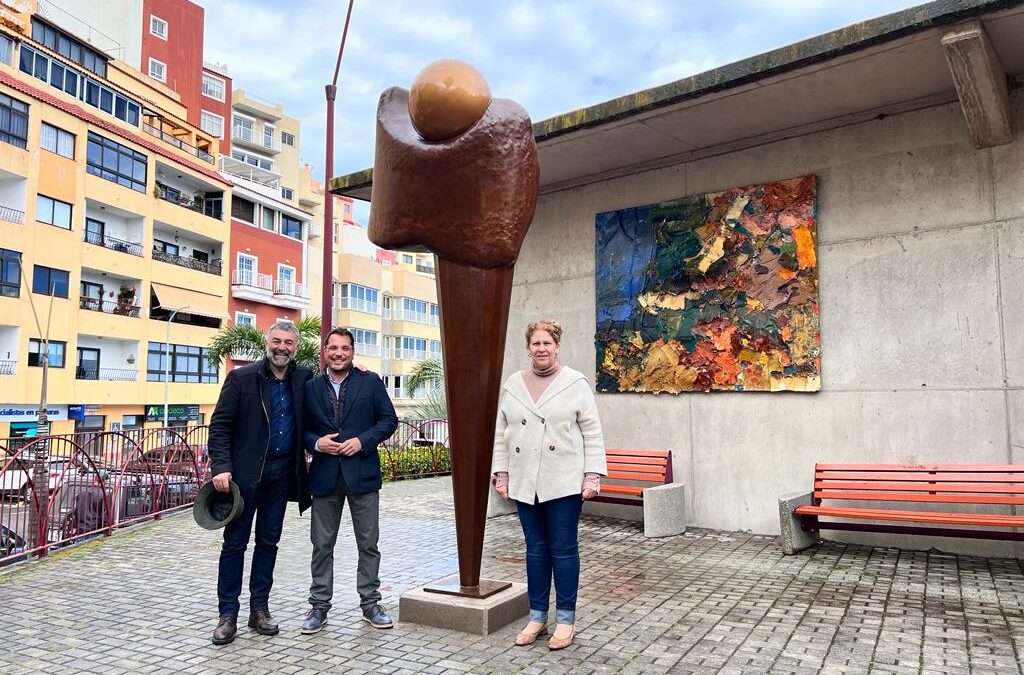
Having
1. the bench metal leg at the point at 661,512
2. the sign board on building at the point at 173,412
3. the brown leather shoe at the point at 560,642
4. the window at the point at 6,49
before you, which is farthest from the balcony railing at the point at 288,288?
the brown leather shoe at the point at 560,642

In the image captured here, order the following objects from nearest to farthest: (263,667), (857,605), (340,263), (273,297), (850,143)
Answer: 1. (263,667)
2. (857,605)
3. (850,143)
4. (273,297)
5. (340,263)

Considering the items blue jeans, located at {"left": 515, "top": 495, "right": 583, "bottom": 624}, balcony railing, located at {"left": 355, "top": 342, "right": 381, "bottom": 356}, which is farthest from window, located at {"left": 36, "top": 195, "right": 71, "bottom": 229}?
blue jeans, located at {"left": 515, "top": 495, "right": 583, "bottom": 624}

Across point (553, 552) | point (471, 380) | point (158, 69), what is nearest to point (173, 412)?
point (158, 69)

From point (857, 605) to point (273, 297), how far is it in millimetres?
38635

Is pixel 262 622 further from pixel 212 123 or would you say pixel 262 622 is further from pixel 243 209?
pixel 212 123

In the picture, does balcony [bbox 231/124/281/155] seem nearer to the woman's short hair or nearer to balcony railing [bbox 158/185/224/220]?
balcony railing [bbox 158/185/224/220]

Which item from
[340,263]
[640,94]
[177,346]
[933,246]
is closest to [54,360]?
[177,346]

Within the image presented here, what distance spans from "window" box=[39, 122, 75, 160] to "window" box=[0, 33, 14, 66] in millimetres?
2473

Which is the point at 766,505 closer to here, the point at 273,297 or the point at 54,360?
the point at 54,360

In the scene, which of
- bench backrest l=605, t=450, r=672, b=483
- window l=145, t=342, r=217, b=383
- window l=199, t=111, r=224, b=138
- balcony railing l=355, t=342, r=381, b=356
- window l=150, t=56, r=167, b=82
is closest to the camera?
bench backrest l=605, t=450, r=672, b=483

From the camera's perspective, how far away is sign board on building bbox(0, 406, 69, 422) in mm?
26438

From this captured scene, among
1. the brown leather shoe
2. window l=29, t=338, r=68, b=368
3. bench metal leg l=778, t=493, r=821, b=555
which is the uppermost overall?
window l=29, t=338, r=68, b=368

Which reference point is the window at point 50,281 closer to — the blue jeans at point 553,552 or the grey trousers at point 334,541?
the grey trousers at point 334,541

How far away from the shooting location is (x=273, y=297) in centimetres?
4047
